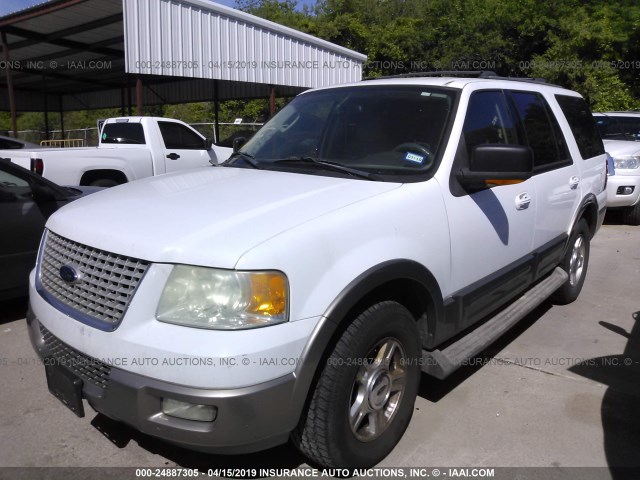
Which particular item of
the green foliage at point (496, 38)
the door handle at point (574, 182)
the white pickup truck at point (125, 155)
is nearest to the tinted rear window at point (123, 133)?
the white pickup truck at point (125, 155)

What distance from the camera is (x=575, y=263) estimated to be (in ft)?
17.8

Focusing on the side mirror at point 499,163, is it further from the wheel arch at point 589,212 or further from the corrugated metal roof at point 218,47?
the corrugated metal roof at point 218,47

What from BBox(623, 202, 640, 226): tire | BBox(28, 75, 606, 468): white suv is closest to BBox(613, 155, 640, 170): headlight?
BBox(623, 202, 640, 226): tire

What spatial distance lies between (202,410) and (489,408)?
6.68 ft

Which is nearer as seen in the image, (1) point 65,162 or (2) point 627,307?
(2) point 627,307

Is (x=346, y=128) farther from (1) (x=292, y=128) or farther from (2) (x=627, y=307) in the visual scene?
(2) (x=627, y=307)

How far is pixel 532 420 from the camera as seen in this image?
134 inches

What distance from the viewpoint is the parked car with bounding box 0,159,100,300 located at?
4.60 meters

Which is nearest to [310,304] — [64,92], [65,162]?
[65,162]

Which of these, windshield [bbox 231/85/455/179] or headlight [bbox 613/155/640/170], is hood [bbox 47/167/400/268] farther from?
headlight [bbox 613/155/640/170]

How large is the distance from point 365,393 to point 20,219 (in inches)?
137

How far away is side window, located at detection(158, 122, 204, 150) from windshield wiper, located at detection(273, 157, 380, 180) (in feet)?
23.9

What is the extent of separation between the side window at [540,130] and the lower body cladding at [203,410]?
286 centimetres

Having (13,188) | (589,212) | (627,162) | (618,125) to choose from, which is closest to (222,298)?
(13,188)
